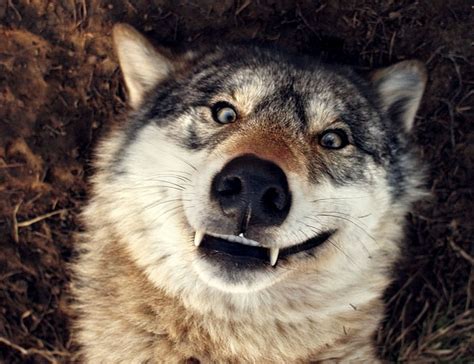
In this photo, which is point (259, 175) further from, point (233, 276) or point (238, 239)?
point (233, 276)

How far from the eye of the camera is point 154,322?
3.39 m

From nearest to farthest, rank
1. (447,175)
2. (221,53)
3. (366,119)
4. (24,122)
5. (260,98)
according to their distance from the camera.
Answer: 1. (260,98)
2. (366,119)
3. (221,53)
4. (24,122)
5. (447,175)

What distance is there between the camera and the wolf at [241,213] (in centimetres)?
288

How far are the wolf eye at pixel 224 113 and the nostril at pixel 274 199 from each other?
30.2 inches

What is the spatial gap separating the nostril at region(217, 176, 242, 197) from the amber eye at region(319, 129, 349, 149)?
0.80m

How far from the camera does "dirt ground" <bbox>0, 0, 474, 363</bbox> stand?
15.0 feet

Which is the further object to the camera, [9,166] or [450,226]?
[450,226]

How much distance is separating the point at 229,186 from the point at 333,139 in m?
0.91

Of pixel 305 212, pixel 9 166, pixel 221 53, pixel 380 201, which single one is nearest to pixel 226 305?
pixel 305 212

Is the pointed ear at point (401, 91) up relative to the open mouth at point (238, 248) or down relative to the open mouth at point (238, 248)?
up

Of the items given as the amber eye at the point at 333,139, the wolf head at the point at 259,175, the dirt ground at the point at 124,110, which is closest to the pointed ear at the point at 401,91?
the wolf head at the point at 259,175

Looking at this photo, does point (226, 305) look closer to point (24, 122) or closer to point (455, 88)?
point (24, 122)

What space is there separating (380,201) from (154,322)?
1556 millimetres

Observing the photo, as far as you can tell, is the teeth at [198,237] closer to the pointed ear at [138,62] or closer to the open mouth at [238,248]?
the open mouth at [238,248]
